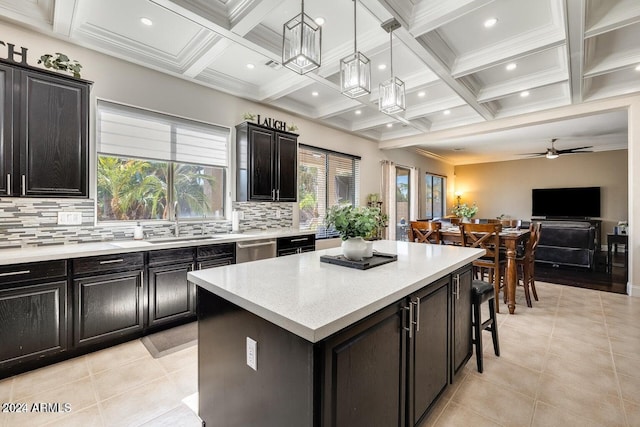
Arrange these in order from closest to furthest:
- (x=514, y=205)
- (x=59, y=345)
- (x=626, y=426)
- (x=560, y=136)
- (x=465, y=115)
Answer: (x=626, y=426) < (x=59, y=345) < (x=465, y=115) < (x=560, y=136) < (x=514, y=205)

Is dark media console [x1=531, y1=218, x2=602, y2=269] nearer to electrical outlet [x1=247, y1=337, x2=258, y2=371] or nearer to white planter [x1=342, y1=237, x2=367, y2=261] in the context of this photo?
white planter [x1=342, y1=237, x2=367, y2=261]

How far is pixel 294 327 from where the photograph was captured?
3.21 feet

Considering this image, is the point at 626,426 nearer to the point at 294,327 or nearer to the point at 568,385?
the point at 568,385

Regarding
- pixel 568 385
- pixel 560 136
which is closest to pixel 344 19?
pixel 568 385

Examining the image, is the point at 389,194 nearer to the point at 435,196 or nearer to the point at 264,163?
the point at 435,196

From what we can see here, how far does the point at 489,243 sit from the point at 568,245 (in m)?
3.35

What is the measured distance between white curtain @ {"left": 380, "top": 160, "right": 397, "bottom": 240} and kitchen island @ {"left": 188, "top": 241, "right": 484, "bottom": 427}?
4966mm

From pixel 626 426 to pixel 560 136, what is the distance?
6.74m

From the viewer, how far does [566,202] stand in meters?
8.34

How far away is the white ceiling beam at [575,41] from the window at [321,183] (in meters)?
3.55

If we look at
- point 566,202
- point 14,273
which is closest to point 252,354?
point 14,273

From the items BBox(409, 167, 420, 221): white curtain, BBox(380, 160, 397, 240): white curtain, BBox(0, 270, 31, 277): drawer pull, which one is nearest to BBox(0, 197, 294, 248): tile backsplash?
BBox(0, 270, 31, 277): drawer pull

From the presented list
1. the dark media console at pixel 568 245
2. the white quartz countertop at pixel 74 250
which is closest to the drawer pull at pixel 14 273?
the white quartz countertop at pixel 74 250

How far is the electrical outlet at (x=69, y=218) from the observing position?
273cm
